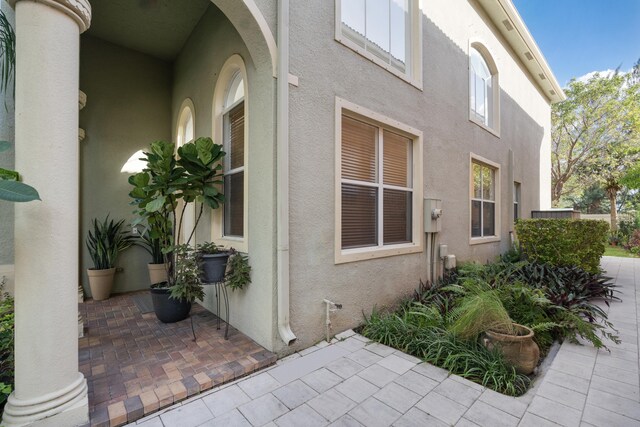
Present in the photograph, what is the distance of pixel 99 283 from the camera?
4.72 meters

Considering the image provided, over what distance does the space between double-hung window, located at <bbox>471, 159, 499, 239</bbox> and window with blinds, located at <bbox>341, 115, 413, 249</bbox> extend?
108 inches

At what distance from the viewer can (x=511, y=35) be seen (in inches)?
302

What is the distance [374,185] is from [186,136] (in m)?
3.81

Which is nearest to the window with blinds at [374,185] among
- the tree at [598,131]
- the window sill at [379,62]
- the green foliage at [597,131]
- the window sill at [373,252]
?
the window sill at [373,252]

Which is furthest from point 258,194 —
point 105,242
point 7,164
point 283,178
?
point 105,242

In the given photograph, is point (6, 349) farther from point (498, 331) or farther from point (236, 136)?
point (498, 331)

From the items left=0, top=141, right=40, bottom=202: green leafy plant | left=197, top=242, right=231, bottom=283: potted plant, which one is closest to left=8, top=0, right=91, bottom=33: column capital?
left=0, top=141, right=40, bottom=202: green leafy plant

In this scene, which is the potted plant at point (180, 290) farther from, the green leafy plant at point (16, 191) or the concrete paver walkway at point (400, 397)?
the green leafy plant at point (16, 191)

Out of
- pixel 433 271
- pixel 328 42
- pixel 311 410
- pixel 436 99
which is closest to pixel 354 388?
pixel 311 410

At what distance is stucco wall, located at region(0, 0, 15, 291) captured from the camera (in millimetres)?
2928

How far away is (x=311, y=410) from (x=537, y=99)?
41.7 ft

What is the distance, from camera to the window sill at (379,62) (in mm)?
3592

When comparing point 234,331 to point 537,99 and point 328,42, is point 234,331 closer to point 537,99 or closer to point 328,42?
point 328,42

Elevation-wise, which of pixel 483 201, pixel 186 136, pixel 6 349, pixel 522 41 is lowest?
pixel 6 349
